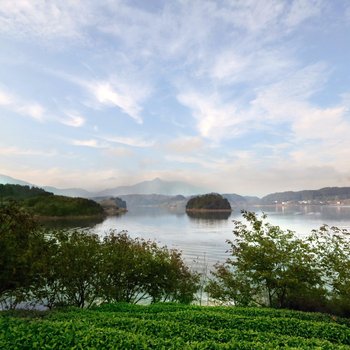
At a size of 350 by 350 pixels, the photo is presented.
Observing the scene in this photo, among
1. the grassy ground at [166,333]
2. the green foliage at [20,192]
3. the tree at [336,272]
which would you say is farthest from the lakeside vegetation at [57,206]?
the grassy ground at [166,333]

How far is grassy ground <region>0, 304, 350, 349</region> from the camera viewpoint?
7867 millimetres

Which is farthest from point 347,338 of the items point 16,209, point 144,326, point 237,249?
point 16,209

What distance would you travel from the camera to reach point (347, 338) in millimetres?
11188

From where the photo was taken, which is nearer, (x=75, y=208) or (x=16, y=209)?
(x=16, y=209)

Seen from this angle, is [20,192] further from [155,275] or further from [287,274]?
[287,274]

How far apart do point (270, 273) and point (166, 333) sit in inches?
451

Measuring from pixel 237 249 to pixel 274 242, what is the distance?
8.02 feet

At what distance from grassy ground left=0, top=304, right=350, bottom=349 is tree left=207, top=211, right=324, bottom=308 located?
4.99m

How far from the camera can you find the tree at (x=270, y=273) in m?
19.1

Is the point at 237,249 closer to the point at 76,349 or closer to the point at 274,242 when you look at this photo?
the point at 274,242

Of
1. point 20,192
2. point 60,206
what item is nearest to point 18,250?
point 60,206

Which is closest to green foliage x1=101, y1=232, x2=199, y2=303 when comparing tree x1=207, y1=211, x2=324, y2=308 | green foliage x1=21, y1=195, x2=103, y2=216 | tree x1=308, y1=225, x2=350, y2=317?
tree x1=207, y1=211, x2=324, y2=308

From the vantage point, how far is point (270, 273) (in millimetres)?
19266

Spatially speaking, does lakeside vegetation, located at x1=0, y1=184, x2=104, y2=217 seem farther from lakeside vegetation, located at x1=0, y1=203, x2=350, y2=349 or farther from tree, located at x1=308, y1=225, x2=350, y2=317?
tree, located at x1=308, y1=225, x2=350, y2=317
